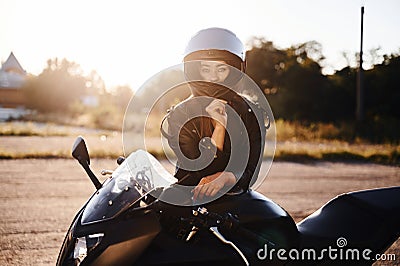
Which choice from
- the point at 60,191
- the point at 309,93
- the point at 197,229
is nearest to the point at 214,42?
the point at 197,229

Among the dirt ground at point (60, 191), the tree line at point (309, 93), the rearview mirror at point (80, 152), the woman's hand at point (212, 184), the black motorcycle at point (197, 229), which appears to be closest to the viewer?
the black motorcycle at point (197, 229)

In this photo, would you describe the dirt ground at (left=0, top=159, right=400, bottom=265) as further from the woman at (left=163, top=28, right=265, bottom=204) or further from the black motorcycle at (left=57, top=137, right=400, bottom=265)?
the woman at (left=163, top=28, right=265, bottom=204)

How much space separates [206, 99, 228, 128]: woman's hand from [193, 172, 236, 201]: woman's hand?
23 cm

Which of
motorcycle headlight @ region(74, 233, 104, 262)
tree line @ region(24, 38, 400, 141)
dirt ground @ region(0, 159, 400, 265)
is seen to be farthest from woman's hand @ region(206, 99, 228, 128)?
tree line @ region(24, 38, 400, 141)

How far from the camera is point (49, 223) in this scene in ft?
18.9

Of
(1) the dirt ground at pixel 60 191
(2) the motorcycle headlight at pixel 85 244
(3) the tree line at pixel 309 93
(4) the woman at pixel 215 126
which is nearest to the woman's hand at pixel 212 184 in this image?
(4) the woman at pixel 215 126

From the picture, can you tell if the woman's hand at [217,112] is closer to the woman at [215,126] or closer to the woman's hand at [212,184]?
the woman at [215,126]

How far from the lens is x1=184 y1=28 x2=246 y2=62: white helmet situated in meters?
2.45

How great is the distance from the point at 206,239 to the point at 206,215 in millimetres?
218

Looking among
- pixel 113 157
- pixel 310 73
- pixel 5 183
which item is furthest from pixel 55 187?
pixel 310 73

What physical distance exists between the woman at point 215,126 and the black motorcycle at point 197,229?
0.42 feet

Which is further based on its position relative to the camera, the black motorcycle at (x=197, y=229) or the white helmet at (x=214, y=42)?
the white helmet at (x=214, y=42)

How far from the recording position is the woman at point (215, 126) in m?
2.09

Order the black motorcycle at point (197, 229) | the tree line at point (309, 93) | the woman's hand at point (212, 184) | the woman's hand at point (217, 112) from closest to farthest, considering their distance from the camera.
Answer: the black motorcycle at point (197, 229), the woman's hand at point (212, 184), the woman's hand at point (217, 112), the tree line at point (309, 93)
